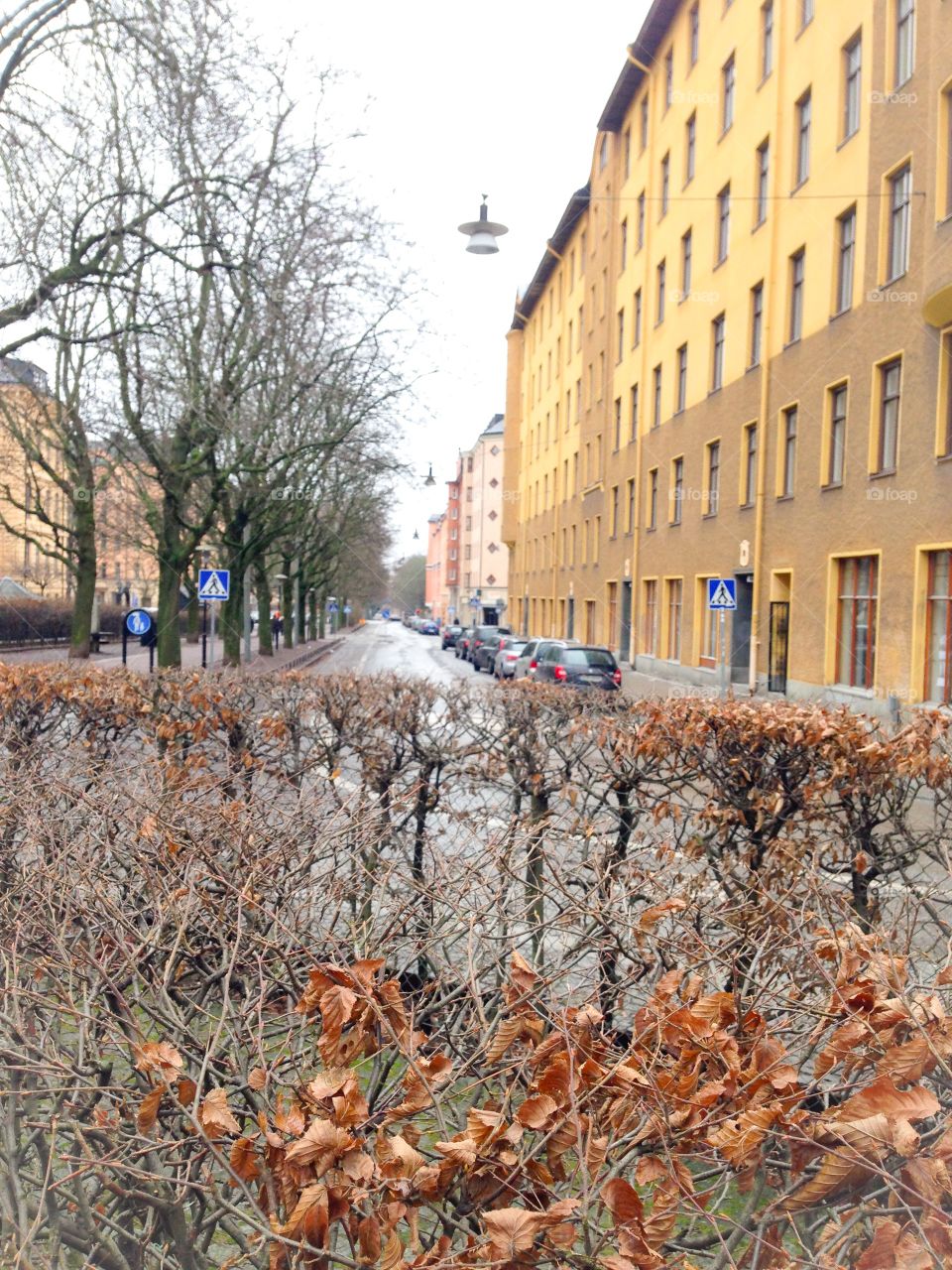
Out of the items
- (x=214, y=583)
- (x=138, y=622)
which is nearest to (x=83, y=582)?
(x=214, y=583)

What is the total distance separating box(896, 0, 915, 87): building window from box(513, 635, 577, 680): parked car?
14213mm

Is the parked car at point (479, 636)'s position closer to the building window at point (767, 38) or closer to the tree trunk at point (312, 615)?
the tree trunk at point (312, 615)

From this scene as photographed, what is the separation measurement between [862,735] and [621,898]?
3.34 m

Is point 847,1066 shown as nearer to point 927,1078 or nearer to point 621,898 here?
point 927,1078

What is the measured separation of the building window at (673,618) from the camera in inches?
1265

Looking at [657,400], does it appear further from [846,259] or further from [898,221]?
[898,221]

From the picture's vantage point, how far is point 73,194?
13484 millimetres

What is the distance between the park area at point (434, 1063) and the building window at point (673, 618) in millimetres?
28668

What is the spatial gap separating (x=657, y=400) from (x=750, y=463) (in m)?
9.37

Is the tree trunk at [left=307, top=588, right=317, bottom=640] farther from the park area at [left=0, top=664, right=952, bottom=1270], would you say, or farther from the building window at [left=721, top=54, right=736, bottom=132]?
the park area at [left=0, top=664, right=952, bottom=1270]

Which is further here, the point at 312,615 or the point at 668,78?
the point at 312,615

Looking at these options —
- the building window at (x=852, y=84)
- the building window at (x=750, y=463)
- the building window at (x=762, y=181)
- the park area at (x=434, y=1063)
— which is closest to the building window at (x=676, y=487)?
the building window at (x=750, y=463)

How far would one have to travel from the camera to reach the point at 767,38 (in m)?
25.9

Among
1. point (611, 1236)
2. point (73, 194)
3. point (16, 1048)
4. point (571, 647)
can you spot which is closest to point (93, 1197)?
point (16, 1048)
